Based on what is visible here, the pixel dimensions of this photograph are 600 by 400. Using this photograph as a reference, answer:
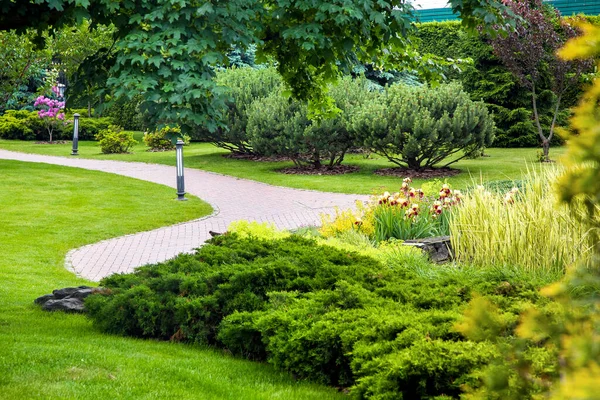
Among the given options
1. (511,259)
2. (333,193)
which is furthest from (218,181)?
(511,259)

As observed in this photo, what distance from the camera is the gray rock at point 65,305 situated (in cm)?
727

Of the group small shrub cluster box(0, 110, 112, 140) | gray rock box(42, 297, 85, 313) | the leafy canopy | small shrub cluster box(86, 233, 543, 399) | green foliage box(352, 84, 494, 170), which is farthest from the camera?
small shrub cluster box(0, 110, 112, 140)

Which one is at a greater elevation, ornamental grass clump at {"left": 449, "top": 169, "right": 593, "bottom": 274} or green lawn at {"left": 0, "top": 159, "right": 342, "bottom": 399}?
ornamental grass clump at {"left": 449, "top": 169, "right": 593, "bottom": 274}

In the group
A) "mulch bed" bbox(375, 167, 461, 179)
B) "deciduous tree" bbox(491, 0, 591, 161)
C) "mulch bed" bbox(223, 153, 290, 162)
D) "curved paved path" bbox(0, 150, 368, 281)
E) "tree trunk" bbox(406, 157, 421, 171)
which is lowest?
"curved paved path" bbox(0, 150, 368, 281)

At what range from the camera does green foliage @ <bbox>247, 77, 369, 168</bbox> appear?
827 inches

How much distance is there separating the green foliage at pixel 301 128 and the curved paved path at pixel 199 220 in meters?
1.86

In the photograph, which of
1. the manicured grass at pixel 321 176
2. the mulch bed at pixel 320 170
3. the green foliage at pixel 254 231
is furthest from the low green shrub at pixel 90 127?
the green foliage at pixel 254 231

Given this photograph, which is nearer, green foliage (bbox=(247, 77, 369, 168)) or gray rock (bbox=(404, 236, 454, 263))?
gray rock (bbox=(404, 236, 454, 263))

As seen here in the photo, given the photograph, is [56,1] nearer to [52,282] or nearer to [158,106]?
[158,106]

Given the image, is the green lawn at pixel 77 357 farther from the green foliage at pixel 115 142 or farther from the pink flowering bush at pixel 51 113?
the pink flowering bush at pixel 51 113

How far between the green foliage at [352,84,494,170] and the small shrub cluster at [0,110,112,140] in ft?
58.9

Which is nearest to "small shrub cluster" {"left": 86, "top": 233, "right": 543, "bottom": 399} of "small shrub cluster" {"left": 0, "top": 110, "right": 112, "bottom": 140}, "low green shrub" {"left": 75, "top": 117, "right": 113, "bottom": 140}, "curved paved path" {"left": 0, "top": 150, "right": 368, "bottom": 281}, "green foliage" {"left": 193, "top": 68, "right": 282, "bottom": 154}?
"curved paved path" {"left": 0, "top": 150, "right": 368, "bottom": 281}

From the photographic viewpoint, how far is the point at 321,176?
21000mm

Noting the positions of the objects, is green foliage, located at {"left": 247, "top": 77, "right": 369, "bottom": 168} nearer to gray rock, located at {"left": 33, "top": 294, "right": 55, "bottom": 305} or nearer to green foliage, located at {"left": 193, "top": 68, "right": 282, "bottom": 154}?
green foliage, located at {"left": 193, "top": 68, "right": 282, "bottom": 154}
